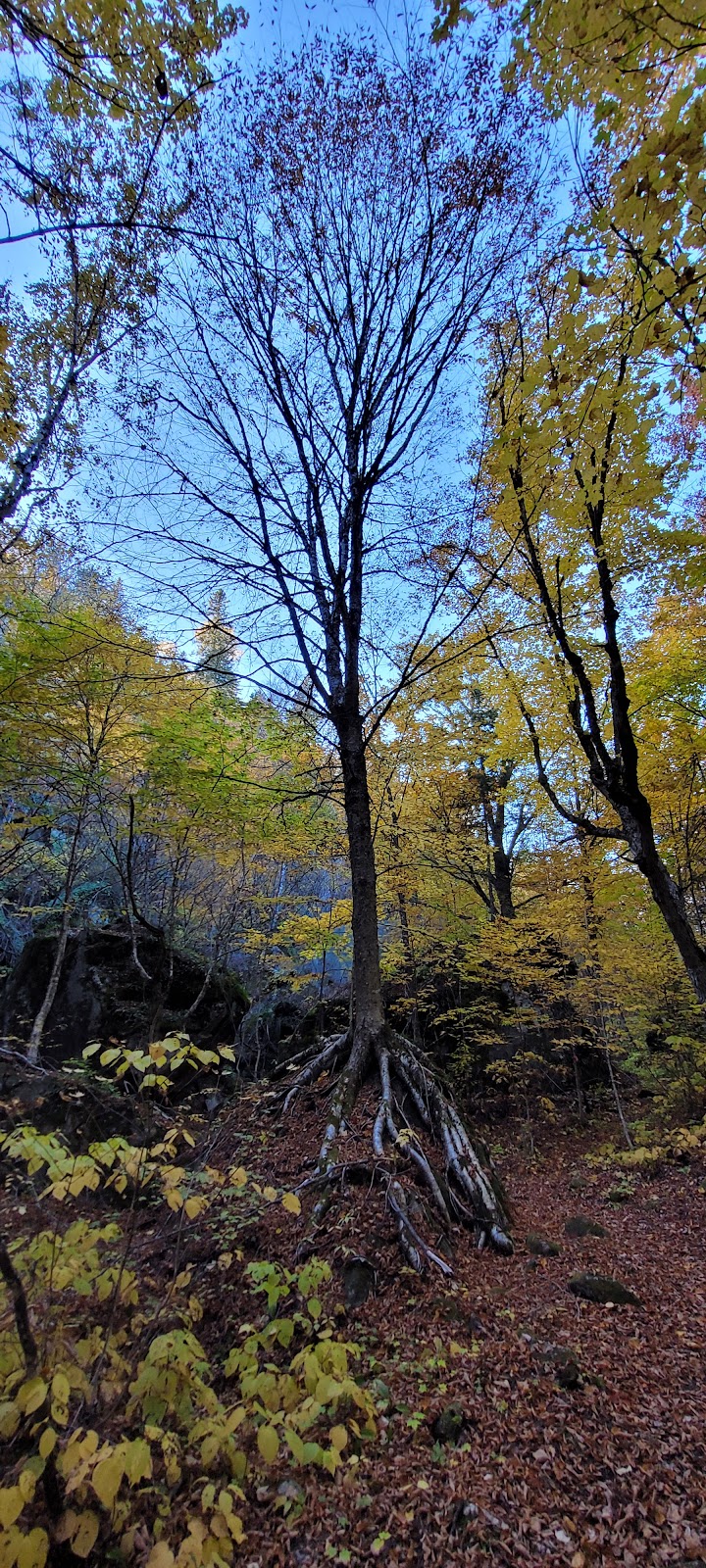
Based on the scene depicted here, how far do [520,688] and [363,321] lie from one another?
17.6 ft

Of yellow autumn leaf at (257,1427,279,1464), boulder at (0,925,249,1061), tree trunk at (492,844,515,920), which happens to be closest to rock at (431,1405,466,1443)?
yellow autumn leaf at (257,1427,279,1464)

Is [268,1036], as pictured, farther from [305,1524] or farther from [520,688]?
[305,1524]

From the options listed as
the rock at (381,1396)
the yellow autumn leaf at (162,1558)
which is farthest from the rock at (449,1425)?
the yellow autumn leaf at (162,1558)

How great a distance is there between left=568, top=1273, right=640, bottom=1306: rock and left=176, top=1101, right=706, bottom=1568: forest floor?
82mm

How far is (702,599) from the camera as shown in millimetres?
8648

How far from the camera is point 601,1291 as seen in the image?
4.05m

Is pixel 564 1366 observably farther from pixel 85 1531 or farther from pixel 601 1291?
pixel 85 1531

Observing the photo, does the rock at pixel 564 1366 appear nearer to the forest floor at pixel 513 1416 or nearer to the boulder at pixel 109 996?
the forest floor at pixel 513 1416

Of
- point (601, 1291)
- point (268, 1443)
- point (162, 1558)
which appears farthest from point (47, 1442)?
point (601, 1291)

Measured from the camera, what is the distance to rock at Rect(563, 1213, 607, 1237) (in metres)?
5.38

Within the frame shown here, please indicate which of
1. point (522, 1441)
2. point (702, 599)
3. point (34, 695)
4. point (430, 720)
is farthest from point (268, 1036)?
point (702, 599)

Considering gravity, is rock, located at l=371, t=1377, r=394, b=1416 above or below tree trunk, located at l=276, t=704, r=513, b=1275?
below

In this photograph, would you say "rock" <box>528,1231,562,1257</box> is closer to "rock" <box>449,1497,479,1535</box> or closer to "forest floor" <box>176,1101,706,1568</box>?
"forest floor" <box>176,1101,706,1568</box>

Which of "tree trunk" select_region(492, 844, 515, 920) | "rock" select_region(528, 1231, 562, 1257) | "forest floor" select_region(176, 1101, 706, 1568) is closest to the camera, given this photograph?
"forest floor" select_region(176, 1101, 706, 1568)
